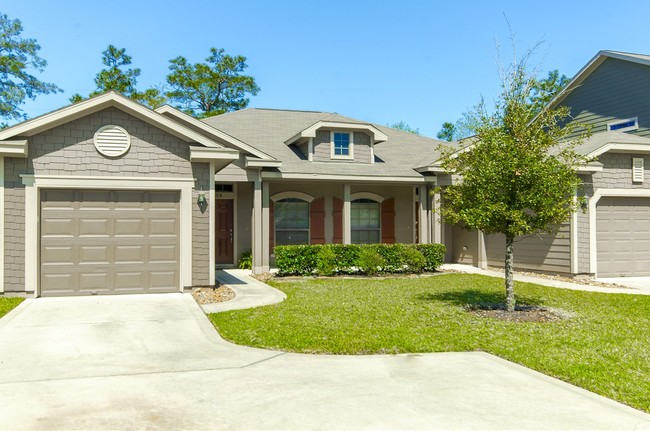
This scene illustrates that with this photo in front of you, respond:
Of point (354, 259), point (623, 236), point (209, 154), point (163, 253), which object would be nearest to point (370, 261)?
point (354, 259)

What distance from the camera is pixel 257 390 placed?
191 inches

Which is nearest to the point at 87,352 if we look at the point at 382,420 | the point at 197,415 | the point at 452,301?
the point at 197,415

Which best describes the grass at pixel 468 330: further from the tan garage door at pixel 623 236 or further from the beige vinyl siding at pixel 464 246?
the beige vinyl siding at pixel 464 246

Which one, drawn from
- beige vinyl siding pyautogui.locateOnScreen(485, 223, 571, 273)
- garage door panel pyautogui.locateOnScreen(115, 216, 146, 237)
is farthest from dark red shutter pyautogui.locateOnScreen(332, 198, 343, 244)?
garage door panel pyautogui.locateOnScreen(115, 216, 146, 237)

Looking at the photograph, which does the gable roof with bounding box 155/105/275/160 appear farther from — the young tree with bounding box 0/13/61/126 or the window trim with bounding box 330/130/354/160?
the young tree with bounding box 0/13/61/126

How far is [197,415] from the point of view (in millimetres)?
4199

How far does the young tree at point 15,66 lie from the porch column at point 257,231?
31088 mm

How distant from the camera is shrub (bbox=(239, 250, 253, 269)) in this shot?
1675 cm

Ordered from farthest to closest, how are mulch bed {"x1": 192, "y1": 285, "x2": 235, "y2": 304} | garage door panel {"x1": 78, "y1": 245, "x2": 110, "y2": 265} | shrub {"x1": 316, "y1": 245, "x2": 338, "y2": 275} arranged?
shrub {"x1": 316, "y1": 245, "x2": 338, "y2": 275} < garage door panel {"x1": 78, "y1": 245, "x2": 110, "y2": 265} < mulch bed {"x1": 192, "y1": 285, "x2": 235, "y2": 304}

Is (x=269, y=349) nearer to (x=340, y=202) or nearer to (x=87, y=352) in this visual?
(x=87, y=352)

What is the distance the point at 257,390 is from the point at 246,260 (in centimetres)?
1213

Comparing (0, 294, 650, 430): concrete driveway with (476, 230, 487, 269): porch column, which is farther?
(476, 230, 487, 269): porch column

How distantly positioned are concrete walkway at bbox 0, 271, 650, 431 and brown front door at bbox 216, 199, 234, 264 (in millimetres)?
10208

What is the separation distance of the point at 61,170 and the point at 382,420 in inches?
358
